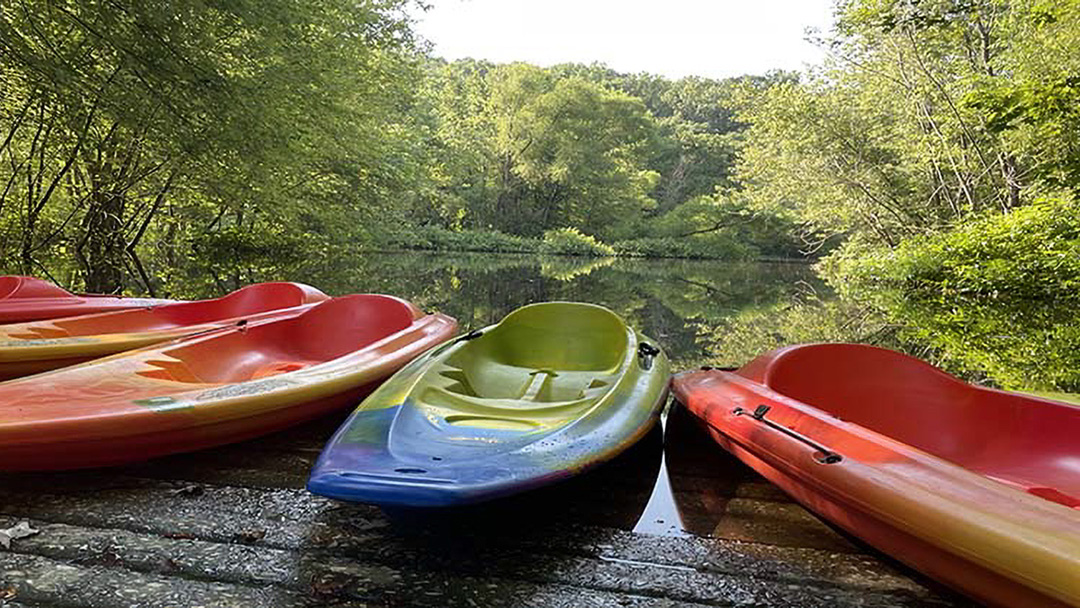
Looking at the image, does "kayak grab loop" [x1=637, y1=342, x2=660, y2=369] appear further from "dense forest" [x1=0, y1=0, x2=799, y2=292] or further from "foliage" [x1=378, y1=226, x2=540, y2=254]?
"foliage" [x1=378, y1=226, x2=540, y2=254]

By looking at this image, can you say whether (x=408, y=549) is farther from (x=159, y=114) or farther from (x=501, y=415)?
(x=159, y=114)

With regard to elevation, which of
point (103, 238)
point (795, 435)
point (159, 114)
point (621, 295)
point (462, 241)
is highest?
point (159, 114)

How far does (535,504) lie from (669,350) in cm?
386

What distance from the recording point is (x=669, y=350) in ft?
17.6

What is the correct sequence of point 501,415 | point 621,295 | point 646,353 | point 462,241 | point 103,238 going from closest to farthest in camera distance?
point 501,415, point 646,353, point 103,238, point 621,295, point 462,241

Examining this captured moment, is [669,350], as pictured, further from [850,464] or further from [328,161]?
[328,161]

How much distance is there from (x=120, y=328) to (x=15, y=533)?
1.95 metres

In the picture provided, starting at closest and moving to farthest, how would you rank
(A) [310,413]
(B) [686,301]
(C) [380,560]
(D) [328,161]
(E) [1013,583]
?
1. (E) [1013,583]
2. (C) [380,560]
3. (A) [310,413]
4. (B) [686,301]
5. (D) [328,161]

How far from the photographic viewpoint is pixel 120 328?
309cm

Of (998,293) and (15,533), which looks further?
(998,293)

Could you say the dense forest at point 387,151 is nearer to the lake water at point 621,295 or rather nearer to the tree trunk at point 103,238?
the tree trunk at point 103,238

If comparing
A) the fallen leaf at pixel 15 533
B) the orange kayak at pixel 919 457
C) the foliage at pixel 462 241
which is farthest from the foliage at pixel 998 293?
the foliage at pixel 462 241

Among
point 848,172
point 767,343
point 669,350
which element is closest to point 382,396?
point 669,350

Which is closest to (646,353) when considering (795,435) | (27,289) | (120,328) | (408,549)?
(795,435)
